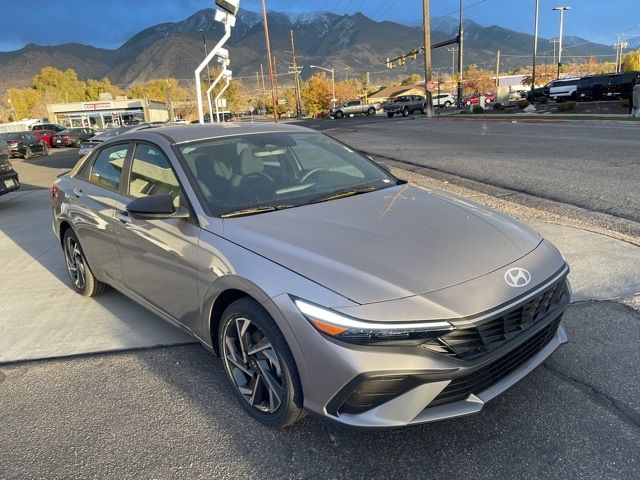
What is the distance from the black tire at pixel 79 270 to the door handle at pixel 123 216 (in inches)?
41.1

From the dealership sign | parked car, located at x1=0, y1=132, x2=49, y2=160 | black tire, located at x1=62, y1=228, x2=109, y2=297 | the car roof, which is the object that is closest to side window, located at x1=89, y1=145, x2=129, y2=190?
the car roof

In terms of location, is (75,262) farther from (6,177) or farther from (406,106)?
(406,106)

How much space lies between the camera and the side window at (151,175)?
3381mm

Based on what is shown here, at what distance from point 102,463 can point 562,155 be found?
1227 cm

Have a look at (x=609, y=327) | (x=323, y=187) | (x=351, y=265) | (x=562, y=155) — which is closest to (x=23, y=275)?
(x=323, y=187)

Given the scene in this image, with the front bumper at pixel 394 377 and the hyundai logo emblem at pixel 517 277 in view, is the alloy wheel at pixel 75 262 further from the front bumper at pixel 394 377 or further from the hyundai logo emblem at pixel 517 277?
the hyundai logo emblem at pixel 517 277

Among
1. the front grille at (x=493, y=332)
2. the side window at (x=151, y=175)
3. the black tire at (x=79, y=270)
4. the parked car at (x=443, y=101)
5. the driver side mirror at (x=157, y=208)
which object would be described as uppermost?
the side window at (x=151, y=175)

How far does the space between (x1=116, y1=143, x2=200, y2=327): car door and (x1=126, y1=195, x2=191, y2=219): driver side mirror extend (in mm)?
50

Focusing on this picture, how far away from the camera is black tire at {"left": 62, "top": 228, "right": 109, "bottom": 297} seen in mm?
4629

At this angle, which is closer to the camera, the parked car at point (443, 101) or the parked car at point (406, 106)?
the parked car at point (406, 106)

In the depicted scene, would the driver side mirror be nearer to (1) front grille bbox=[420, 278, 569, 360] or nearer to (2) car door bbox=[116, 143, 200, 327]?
(2) car door bbox=[116, 143, 200, 327]

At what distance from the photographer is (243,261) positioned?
2.63 m

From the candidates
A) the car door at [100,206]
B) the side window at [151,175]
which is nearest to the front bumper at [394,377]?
the side window at [151,175]

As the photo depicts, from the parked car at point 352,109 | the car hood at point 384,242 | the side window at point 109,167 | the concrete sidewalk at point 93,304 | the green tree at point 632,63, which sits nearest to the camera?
the car hood at point 384,242
